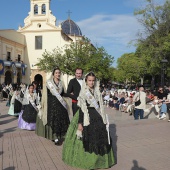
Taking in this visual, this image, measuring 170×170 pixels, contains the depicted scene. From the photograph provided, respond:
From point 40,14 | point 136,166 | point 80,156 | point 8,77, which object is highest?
point 40,14

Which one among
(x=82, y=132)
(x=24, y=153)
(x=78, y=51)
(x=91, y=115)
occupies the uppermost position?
(x=78, y=51)

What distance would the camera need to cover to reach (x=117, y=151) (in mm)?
5887

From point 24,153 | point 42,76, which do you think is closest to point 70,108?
point 24,153

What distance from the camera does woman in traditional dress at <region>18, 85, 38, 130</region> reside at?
8.40m

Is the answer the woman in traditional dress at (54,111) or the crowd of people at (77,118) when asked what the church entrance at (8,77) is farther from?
the woman in traditional dress at (54,111)

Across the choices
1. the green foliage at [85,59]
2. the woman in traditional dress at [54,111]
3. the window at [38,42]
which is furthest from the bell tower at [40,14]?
the woman in traditional dress at [54,111]

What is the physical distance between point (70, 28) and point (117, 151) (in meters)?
50.5

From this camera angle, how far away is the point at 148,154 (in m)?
5.67

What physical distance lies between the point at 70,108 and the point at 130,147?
1767 mm

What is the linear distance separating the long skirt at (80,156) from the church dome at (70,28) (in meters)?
50.2

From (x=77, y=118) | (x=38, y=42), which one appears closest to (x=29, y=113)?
(x=77, y=118)

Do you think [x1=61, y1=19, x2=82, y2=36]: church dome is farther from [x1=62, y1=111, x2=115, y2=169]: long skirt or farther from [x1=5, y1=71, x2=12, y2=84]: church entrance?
[x1=62, y1=111, x2=115, y2=169]: long skirt

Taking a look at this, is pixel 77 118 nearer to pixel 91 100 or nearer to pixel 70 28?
pixel 91 100

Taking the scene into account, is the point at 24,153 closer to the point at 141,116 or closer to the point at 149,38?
the point at 141,116
